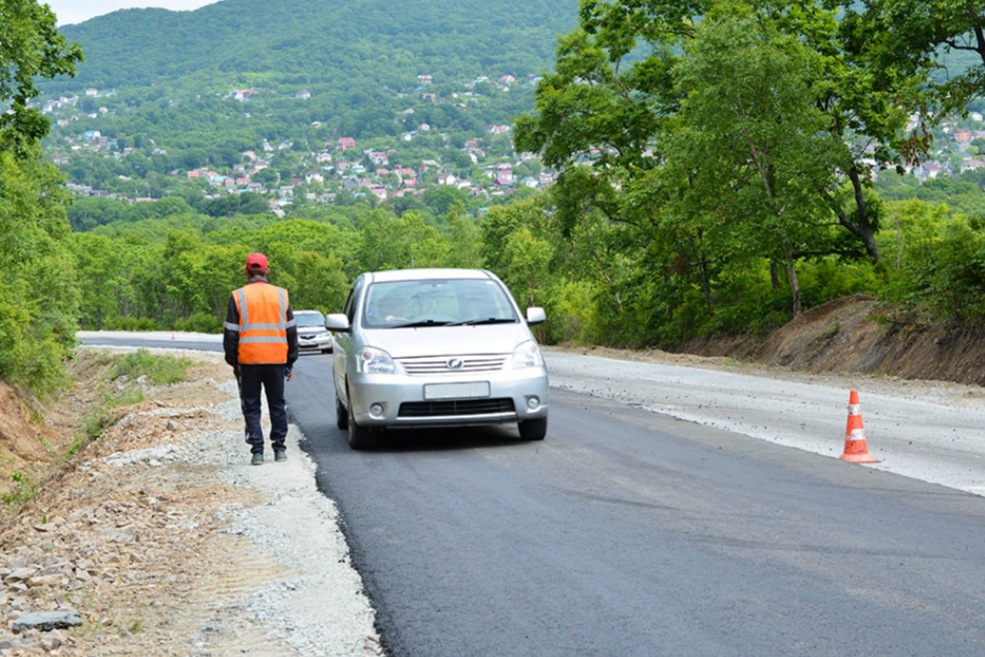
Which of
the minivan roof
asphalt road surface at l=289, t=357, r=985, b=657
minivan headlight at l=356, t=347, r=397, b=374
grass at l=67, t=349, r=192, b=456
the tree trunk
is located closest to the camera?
asphalt road surface at l=289, t=357, r=985, b=657

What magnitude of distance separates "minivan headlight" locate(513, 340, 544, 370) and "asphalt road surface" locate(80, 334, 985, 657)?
0.87m

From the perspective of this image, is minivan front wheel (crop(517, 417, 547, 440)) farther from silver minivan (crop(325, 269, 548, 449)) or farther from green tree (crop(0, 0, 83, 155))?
green tree (crop(0, 0, 83, 155))

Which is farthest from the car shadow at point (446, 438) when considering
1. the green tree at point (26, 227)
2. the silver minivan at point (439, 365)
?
the green tree at point (26, 227)

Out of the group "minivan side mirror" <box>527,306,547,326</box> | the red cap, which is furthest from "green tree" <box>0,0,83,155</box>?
"minivan side mirror" <box>527,306,547,326</box>

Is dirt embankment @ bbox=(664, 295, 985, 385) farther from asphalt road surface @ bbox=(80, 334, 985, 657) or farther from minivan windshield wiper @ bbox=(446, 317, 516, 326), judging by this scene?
minivan windshield wiper @ bbox=(446, 317, 516, 326)

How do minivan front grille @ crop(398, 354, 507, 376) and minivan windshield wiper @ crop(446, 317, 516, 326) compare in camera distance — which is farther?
minivan windshield wiper @ crop(446, 317, 516, 326)

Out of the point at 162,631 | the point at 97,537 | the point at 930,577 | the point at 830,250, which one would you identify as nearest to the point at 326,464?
the point at 97,537

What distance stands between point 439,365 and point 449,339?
406mm

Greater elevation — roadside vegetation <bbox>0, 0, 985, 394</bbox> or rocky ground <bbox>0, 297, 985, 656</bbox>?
roadside vegetation <bbox>0, 0, 985, 394</bbox>

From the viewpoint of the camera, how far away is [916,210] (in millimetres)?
63906

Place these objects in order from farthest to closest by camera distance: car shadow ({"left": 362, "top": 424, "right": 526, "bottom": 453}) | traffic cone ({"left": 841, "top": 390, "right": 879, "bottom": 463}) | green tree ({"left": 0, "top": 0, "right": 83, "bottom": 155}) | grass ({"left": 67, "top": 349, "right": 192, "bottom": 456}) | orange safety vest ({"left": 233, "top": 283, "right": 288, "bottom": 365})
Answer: grass ({"left": 67, "top": 349, "right": 192, "bottom": 456}) < green tree ({"left": 0, "top": 0, "right": 83, "bottom": 155}) < car shadow ({"left": 362, "top": 424, "right": 526, "bottom": 453}) < orange safety vest ({"left": 233, "top": 283, "right": 288, "bottom": 365}) < traffic cone ({"left": 841, "top": 390, "right": 879, "bottom": 463})

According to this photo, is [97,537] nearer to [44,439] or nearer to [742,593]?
[742,593]

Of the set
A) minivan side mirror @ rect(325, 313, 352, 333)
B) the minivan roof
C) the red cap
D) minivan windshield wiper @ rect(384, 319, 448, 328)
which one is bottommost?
minivan windshield wiper @ rect(384, 319, 448, 328)

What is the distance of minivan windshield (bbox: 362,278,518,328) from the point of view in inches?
537
